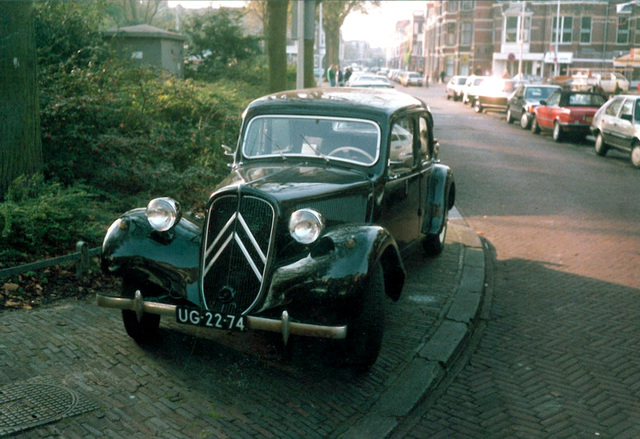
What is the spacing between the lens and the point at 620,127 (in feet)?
53.8

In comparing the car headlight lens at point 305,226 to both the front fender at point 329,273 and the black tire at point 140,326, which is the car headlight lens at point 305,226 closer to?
the front fender at point 329,273

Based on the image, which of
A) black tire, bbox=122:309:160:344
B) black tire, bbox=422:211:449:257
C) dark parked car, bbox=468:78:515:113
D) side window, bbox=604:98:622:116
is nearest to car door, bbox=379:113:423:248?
black tire, bbox=422:211:449:257

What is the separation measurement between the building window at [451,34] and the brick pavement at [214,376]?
84.5 m

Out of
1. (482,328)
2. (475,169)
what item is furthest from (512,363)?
(475,169)

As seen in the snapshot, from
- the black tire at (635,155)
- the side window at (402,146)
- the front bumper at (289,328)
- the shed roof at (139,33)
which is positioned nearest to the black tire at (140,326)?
the front bumper at (289,328)

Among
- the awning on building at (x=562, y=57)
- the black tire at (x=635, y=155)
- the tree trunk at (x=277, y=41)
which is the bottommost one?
the black tire at (x=635, y=155)

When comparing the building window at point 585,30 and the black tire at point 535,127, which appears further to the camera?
the building window at point 585,30

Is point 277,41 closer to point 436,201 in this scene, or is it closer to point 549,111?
point 436,201

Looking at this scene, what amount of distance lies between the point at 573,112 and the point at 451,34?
70.4 metres

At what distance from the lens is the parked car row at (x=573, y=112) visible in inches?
635

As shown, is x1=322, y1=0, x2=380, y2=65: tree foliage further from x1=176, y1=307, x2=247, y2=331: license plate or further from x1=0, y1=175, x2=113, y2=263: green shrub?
x1=176, y1=307, x2=247, y2=331: license plate

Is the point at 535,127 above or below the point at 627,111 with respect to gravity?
below

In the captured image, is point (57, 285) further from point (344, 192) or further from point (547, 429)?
point (547, 429)

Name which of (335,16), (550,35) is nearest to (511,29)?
(550,35)
